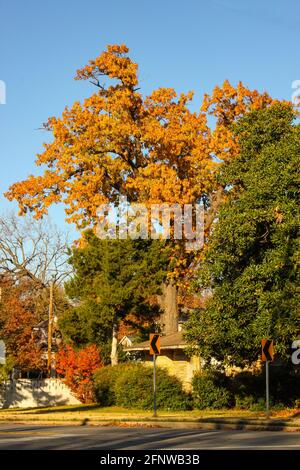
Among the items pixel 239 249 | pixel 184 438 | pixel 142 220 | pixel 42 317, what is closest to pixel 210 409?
pixel 239 249

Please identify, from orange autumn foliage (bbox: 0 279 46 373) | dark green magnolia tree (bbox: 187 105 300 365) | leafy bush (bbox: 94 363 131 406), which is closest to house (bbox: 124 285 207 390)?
leafy bush (bbox: 94 363 131 406)

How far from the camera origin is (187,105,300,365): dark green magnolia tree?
99.8 feet

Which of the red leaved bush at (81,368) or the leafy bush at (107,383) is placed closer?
the leafy bush at (107,383)

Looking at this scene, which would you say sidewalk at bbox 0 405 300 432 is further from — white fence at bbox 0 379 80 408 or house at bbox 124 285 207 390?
white fence at bbox 0 379 80 408

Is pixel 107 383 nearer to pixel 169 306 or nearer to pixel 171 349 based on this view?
pixel 171 349

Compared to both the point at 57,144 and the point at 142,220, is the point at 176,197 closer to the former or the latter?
the point at 142,220

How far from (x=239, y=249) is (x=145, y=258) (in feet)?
37.5

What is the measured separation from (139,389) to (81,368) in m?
6.53

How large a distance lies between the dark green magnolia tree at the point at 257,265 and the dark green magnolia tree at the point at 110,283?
7.63 metres

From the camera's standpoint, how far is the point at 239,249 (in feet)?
104

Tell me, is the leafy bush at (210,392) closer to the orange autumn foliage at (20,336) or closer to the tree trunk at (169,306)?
the tree trunk at (169,306)

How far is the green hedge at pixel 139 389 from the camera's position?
37.5 metres

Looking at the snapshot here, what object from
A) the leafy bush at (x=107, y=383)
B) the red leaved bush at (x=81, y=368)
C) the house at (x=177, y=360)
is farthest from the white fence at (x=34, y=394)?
the leafy bush at (x=107, y=383)

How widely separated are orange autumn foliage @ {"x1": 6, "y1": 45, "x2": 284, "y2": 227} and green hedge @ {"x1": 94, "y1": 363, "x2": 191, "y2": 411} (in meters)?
9.60
